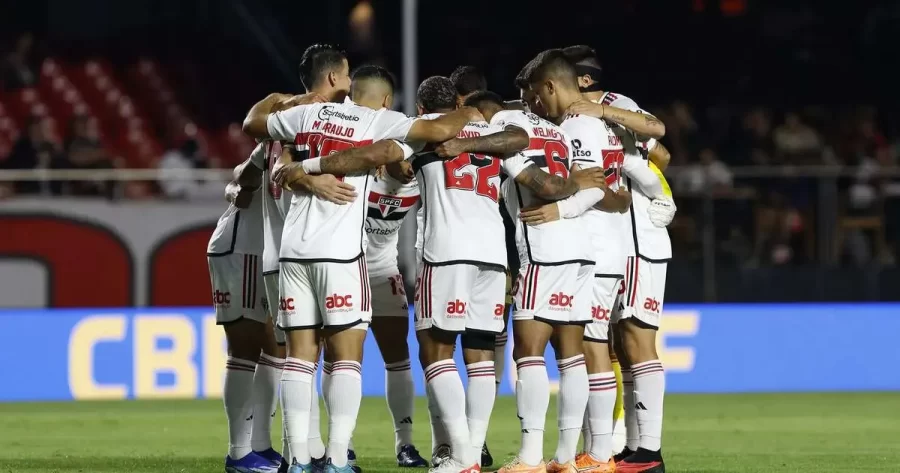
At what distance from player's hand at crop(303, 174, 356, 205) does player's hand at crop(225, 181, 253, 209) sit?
1.02 metres

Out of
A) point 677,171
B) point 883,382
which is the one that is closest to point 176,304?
point 677,171

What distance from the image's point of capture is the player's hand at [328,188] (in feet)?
22.9

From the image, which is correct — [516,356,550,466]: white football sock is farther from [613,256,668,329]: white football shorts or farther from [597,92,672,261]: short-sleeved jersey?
[597,92,672,261]: short-sleeved jersey

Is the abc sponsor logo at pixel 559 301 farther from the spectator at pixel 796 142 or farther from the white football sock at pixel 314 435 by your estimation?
the spectator at pixel 796 142

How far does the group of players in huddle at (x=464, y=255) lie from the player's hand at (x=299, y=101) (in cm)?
2

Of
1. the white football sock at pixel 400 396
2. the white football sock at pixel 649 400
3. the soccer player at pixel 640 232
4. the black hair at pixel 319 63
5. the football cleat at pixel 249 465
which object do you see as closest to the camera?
the black hair at pixel 319 63

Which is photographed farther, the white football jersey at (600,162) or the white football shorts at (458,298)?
the white football jersey at (600,162)

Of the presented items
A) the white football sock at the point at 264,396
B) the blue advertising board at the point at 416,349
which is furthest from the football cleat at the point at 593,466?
the blue advertising board at the point at 416,349

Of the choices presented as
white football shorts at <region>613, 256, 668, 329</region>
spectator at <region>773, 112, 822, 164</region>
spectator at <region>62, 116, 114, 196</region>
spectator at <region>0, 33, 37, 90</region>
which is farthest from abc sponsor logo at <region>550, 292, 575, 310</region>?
spectator at <region>0, 33, 37, 90</region>

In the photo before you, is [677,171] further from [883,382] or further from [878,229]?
[883,382]

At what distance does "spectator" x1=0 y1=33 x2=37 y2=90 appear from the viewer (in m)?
19.5

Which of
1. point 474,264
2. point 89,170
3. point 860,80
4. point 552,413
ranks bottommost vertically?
point 552,413

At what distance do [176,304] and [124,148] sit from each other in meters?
4.20

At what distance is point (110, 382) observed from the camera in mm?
13500
